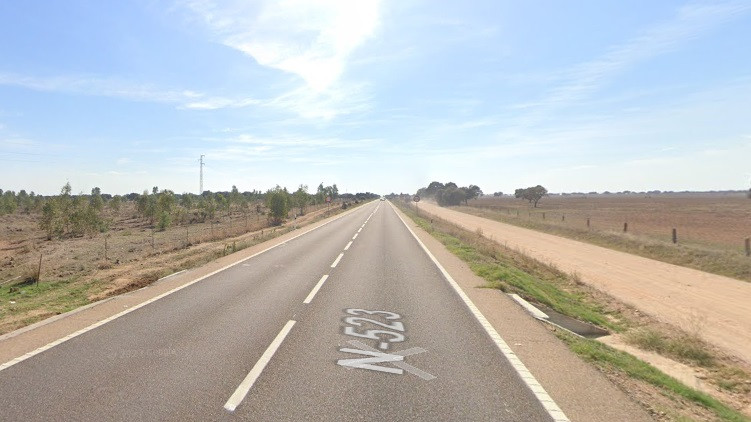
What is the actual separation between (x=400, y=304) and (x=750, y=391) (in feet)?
20.3

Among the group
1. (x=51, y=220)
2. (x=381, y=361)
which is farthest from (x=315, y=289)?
(x=51, y=220)

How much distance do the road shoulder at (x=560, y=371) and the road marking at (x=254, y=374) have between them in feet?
11.4

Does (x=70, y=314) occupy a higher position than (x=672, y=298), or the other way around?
(x=70, y=314)

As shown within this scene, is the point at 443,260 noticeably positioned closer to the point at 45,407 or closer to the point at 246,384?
the point at 246,384

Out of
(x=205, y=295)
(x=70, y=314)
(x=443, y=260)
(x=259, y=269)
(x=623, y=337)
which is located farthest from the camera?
(x=443, y=260)

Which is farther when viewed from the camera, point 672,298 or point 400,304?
point 672,298

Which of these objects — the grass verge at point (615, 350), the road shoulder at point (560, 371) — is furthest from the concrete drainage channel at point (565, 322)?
the grass verge at point (615, 350)

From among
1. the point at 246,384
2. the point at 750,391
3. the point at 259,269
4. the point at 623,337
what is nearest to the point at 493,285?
the point at 623,337

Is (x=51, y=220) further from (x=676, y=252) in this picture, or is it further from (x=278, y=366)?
→ (x=676, y=252)

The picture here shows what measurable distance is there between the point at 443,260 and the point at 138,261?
13271mm

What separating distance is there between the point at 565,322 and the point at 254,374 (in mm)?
7806

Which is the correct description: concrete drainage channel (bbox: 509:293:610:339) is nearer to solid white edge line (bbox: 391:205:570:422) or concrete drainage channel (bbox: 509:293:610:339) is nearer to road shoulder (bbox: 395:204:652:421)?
road shoulder (bbox: 395:204:652:421)

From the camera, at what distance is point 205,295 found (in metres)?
10.5

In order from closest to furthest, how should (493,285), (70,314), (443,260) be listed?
(70,314), (493,285), (443,260)
